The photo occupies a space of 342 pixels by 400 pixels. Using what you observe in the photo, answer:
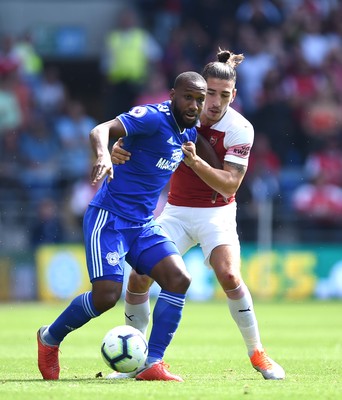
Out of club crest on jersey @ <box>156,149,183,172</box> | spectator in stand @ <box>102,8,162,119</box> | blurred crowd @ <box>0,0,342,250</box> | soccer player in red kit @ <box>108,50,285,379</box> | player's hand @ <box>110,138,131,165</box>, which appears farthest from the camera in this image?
spectator in stand @ <box>102,8,162,119</box>

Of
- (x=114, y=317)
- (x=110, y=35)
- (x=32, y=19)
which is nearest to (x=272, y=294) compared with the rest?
(x=114, y=317)

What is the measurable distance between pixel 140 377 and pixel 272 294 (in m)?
12.4

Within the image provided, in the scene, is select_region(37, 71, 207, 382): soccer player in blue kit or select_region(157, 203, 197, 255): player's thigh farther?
select_region(157, 203, 197, 255): player's thigh

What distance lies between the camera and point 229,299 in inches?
348

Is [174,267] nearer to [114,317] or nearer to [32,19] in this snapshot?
[114,317]

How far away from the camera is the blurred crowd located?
2022cm

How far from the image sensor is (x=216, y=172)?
8.50 m

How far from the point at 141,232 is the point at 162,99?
12837 mm

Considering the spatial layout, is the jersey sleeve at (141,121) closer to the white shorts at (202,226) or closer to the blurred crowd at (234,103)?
the white shorts at (202,226)

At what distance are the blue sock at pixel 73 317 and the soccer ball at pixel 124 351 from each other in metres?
0.26

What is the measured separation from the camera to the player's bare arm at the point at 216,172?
27.1ft

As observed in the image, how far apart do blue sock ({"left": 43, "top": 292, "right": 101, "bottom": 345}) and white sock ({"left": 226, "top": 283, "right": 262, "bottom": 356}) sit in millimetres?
1307

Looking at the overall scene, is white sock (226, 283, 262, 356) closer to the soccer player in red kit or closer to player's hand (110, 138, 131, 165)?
the soccer player in red kit

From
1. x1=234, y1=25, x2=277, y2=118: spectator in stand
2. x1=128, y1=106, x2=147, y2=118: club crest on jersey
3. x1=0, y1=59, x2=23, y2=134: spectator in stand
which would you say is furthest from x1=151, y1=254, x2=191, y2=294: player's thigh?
x1=234, y1=25, x2=277, y2=118: spectator in stand
